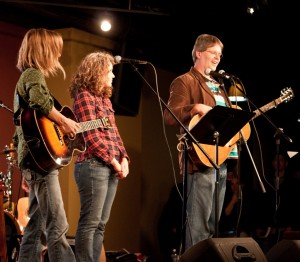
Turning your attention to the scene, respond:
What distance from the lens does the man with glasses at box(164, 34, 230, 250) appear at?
15.3 ft

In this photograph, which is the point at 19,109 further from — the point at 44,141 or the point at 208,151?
the point at 208,151

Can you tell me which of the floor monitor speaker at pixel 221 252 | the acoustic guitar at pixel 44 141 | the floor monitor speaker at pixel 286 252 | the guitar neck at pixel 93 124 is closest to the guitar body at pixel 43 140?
the acoustic guitar at pixel 44 141

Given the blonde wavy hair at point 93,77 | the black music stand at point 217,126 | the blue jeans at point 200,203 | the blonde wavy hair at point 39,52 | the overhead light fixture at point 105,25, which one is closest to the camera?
the blonde wavy hair at point 39,52

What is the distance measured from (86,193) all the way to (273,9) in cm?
426

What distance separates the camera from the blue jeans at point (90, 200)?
14.6 ft

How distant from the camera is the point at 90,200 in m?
4.46

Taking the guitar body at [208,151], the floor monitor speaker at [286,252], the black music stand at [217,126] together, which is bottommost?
the floor monitor speaker at [286,252]

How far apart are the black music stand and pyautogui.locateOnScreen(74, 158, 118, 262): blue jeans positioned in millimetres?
811

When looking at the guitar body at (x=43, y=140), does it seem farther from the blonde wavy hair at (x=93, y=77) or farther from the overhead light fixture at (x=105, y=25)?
the overhead light fixture at (x=105, y=25)

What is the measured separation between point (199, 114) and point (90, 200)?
1110mm

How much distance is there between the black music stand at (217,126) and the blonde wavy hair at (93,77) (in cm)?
93

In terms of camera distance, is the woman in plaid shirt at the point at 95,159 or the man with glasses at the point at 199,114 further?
the man with glasses at the point at 199,114

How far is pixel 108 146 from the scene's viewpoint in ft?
15.2

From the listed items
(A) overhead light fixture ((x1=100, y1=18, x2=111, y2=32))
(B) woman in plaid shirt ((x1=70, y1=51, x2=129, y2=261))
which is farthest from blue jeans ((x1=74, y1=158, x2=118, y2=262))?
(A) overhead light fixture ((x1=100, y1=18, x2=111, y2=32))
